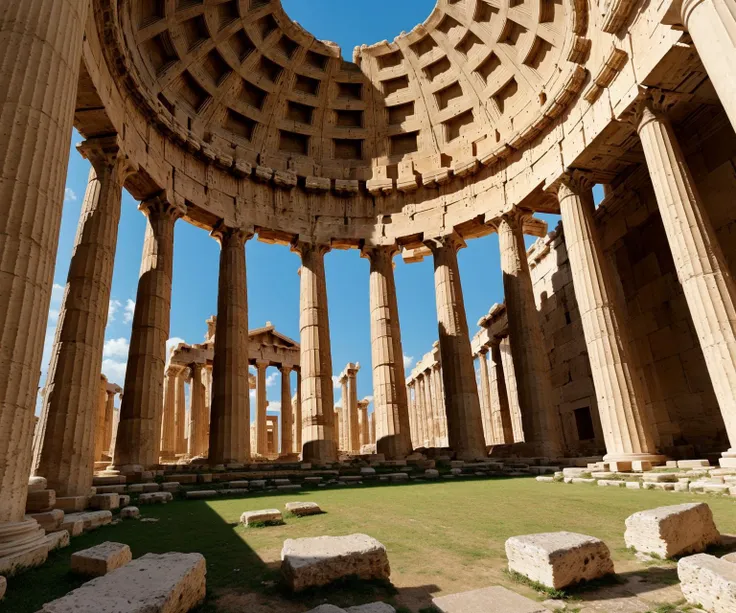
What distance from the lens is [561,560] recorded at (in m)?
4.03

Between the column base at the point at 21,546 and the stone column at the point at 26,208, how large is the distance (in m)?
0.01

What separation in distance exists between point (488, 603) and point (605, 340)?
48.6 feet

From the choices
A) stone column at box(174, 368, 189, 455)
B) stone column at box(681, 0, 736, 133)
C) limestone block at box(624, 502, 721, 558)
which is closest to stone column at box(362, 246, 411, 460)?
stone column at box(681, 0, 736, 133)

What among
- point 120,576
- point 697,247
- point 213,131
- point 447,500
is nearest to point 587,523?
point 447,500

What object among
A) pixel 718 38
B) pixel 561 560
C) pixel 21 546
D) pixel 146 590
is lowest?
pixel 561 560

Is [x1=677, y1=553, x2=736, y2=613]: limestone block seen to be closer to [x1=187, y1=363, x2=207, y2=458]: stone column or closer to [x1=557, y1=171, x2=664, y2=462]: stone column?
[x1=557, y1=171, x2=664, y2=462]: stone column

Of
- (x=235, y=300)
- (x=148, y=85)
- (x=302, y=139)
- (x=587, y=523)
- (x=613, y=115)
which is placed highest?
(x=302, y=139)

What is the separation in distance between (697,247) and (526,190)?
9373 millimetres

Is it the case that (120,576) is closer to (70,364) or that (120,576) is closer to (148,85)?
(70,364)

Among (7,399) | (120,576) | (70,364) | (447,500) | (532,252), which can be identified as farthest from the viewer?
(532,252)

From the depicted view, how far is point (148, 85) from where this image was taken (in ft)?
64.1

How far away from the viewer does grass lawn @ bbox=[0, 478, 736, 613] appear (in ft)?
13.8

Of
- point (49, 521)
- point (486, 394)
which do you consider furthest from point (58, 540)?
point (486, 394)

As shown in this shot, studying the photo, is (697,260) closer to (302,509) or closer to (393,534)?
(393,534)
